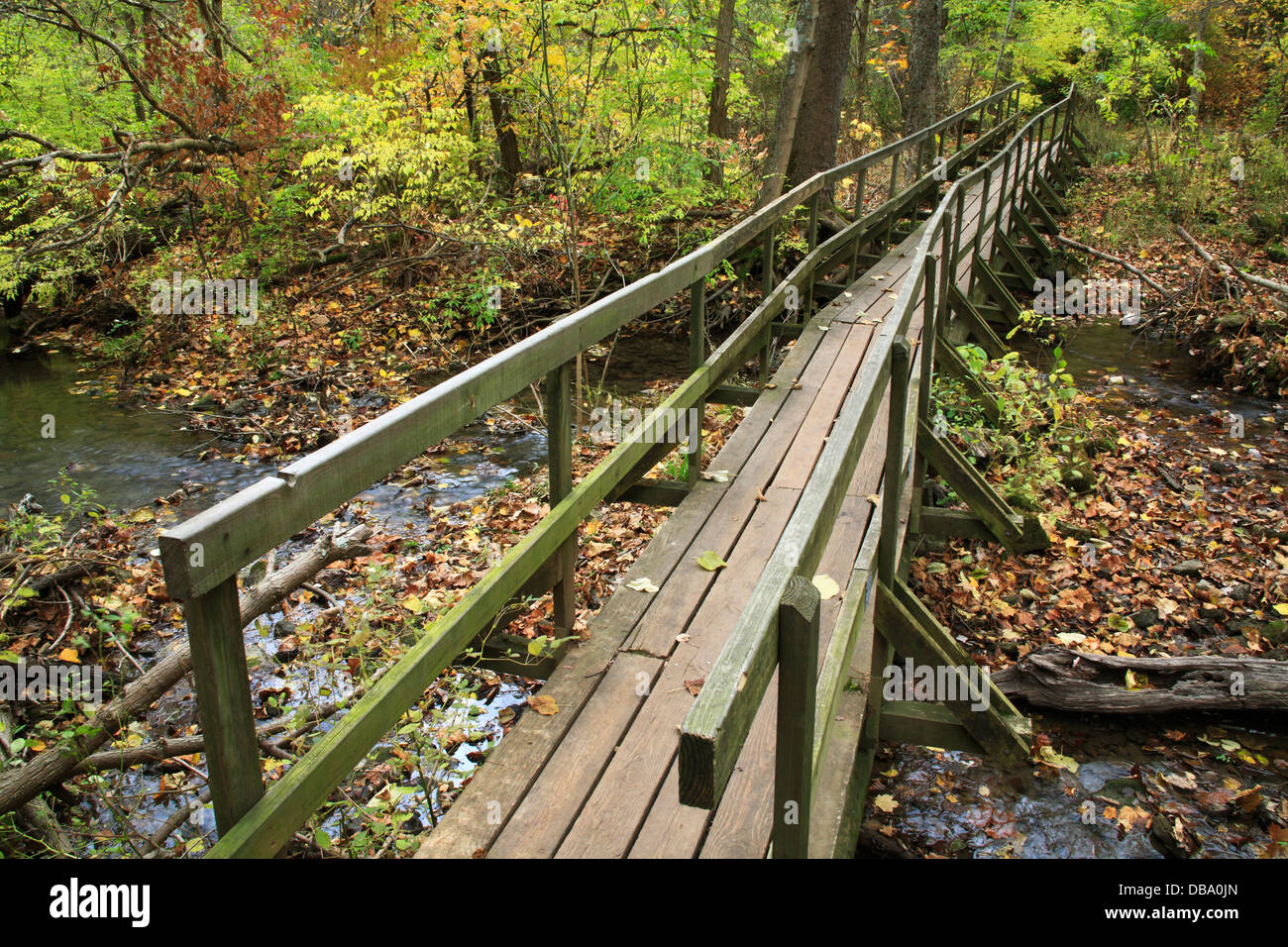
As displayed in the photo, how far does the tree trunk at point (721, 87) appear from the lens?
1480cm

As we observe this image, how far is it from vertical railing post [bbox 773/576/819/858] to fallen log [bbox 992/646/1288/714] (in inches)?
156

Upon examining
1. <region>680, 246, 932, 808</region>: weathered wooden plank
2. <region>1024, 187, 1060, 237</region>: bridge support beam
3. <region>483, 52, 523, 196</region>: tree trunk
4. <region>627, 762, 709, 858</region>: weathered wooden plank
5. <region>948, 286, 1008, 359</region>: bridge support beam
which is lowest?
<region>627, 762, 709, 858</region>: weathered wooden plank

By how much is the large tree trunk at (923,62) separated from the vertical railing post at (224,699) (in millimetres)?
19700

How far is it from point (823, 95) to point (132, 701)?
38.4 feet

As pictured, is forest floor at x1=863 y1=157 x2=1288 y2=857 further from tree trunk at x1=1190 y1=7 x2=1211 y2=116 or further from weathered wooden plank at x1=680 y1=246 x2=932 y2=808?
tree trunk at x1=1190 y1=7 x2=1211 y2=116

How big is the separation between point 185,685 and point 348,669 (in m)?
1.09

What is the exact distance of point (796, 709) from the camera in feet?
5.97

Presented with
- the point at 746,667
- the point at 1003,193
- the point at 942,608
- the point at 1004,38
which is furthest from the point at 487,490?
the point at 1004,38

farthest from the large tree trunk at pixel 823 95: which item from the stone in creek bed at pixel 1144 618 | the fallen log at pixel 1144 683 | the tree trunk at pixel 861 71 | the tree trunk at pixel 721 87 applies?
the tree trunk at pixel 861 71

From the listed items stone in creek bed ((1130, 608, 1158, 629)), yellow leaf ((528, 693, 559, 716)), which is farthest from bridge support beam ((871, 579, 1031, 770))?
stone in creek bed ((1130, 608, 1158, 629))

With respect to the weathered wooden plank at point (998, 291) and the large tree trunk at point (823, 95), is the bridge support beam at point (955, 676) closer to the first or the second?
the weathered wooden plank at point (998, 291)

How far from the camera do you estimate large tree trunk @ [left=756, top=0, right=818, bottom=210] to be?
11.7m

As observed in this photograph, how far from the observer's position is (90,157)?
11.2 m
